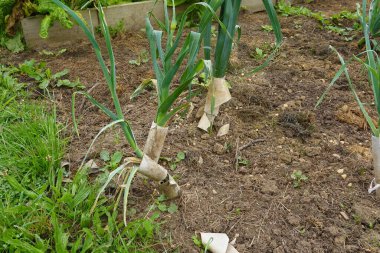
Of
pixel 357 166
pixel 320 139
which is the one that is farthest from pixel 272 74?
pixel 357 166

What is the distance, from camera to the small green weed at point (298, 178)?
6.28ft

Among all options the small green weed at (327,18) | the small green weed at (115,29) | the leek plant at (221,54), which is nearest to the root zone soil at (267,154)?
the leek plant at (221,54)

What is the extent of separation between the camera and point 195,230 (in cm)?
170

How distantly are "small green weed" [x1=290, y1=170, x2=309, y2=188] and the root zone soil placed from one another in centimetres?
2

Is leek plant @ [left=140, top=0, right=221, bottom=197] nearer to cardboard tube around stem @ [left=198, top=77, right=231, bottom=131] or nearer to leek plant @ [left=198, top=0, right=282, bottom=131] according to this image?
leek plant @ [left=198, top=0, right=282, bottom=131]

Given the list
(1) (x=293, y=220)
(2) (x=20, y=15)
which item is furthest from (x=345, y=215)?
(2) (x=20, y=15)

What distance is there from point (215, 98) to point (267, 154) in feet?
1.23

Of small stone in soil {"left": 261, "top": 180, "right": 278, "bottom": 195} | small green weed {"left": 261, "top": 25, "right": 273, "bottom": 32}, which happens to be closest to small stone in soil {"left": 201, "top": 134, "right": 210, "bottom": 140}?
small stone in soil {"left": 261, "top": 180, "right": 278, "bottom": 195}

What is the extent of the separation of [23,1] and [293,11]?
7.25ft

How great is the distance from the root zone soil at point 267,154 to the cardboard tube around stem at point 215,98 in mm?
59

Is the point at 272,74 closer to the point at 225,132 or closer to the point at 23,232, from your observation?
the point at 225,132

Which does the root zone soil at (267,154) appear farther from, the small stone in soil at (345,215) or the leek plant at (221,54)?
the leek plant at (221,54)

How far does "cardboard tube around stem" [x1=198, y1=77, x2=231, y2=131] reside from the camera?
83.3 inches

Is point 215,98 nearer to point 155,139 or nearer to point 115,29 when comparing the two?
point 155,139
